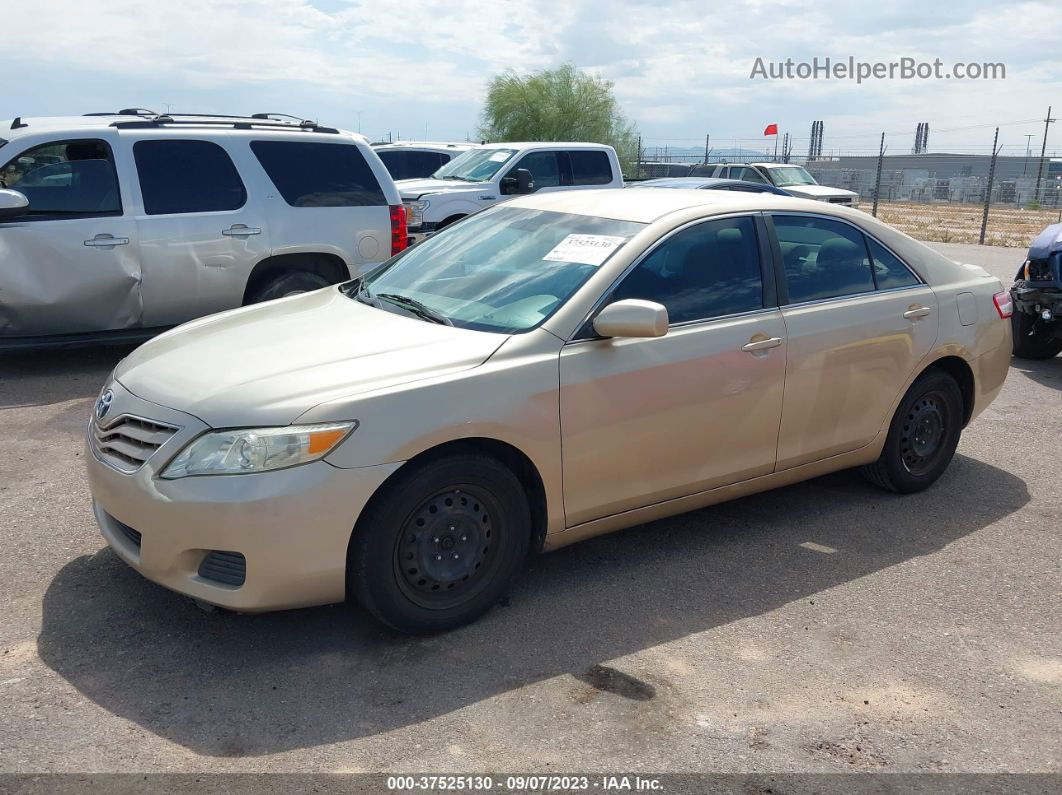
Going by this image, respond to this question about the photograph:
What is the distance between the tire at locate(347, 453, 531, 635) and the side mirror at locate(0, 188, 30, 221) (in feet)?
16.3

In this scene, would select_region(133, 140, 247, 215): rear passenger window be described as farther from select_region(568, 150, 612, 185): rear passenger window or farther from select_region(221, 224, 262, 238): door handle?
select_region(568, 150, 612, 185): rear passenger window

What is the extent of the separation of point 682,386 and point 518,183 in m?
10.6

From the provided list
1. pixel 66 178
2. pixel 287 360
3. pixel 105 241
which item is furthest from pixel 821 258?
pixel 66 178

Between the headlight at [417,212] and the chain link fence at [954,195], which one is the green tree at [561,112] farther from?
the headlight at [417,212]

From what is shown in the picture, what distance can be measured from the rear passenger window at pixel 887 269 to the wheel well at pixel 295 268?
477cm

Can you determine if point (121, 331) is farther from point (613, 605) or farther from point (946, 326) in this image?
point (946, 326)

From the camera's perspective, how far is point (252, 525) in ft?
11.0

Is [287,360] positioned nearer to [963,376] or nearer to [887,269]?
[887,269]

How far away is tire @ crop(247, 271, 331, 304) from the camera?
826cm

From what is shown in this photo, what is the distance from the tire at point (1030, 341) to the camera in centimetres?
925

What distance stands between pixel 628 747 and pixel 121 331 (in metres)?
6.09

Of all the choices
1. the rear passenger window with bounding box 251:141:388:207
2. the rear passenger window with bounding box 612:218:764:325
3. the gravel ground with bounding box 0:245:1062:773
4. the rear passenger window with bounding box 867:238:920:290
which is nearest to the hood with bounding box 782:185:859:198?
the rear passenger window with bounding box 251:141:388:207

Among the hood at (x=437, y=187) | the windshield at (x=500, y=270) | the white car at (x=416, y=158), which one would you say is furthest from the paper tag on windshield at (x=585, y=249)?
the white car at (x=416, y=158)

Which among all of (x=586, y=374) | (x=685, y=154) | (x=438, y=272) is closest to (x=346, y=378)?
(x=586, y=374)
